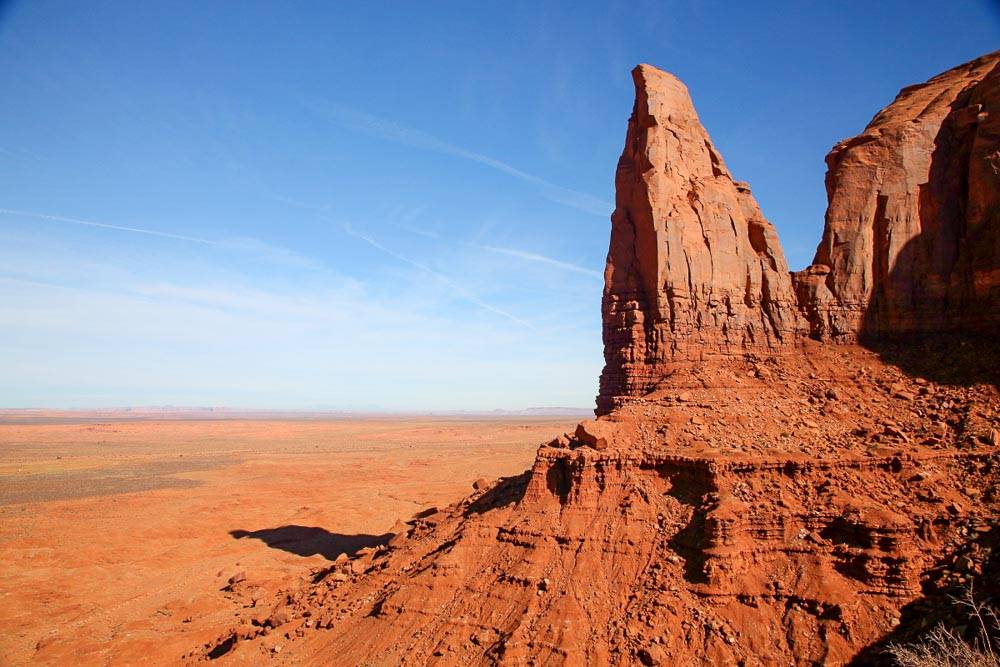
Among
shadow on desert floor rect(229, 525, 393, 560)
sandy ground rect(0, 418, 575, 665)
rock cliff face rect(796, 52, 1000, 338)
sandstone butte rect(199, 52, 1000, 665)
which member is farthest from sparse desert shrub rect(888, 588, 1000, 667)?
shadow on desert floor rect(229, 525, 393, 560)

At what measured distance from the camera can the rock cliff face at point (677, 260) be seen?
82.7 feet

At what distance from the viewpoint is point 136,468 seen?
8350 centimetres

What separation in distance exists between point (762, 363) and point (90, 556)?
42540 mm

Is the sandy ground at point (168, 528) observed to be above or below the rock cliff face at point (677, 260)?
below

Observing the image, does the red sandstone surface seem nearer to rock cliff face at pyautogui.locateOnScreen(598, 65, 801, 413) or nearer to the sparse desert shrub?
rock cliff face at pyautogui.locateOnScreen(598, 65, 801, 413)

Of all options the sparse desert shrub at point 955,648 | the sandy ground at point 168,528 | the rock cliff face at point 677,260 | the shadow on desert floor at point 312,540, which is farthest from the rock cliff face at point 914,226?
the sandy ground at point 168,528

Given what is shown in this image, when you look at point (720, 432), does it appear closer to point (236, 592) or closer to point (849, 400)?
point (849, 400)

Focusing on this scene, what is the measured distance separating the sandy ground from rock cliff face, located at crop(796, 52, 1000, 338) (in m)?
29.1

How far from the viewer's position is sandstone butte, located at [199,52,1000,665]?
54.5 ft

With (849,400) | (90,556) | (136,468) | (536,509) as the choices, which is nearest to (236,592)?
(90,556)

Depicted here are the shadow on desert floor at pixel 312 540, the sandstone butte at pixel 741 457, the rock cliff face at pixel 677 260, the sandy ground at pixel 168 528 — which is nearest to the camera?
the sandstone butte at pixel 741 457

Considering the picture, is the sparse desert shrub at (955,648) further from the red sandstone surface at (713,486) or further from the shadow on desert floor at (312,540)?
the shadow on desert floor at (312,540)

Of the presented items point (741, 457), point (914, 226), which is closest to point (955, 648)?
point (741, 457)

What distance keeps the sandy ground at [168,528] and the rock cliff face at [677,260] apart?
21.5 metres
